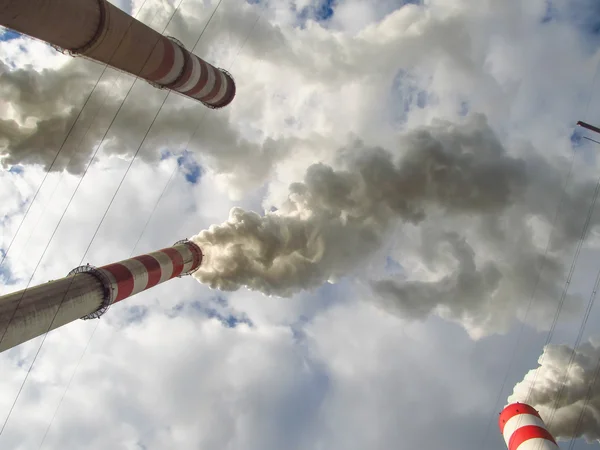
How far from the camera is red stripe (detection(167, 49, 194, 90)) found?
1633 centimetres

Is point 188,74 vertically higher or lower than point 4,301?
higher

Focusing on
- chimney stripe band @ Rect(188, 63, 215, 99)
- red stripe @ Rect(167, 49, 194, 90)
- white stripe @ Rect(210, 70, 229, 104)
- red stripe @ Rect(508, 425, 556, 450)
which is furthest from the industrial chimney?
white stripe @ Rect(210, 70, 229, 104)

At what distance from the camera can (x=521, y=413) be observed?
15469mm

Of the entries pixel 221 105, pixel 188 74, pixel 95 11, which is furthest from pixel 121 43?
pixel 221 105

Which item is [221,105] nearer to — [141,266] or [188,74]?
[188,74]

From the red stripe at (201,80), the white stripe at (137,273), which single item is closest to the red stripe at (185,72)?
the red stripe at (201,80)

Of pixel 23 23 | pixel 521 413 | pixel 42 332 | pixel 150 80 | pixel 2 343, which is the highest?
pixel 150 80

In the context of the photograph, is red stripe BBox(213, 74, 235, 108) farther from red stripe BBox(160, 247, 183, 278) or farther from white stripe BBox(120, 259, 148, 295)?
white stripe BBox(120, 259, 148, 295)

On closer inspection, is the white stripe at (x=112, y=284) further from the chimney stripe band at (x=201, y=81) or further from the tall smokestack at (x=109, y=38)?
the chimney stripe band at (x=201, y=81)

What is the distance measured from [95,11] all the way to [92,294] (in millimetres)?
10312

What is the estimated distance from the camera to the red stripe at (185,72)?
16.3 meters

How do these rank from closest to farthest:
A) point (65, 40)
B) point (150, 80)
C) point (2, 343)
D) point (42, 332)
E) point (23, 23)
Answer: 1. point (23, 23)
2. point (65, 40)
3. point (2, 343)
4. point (42, 332)
5. point (150, 80)

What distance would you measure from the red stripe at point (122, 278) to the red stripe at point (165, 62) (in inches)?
332

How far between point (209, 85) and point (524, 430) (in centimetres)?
1951
